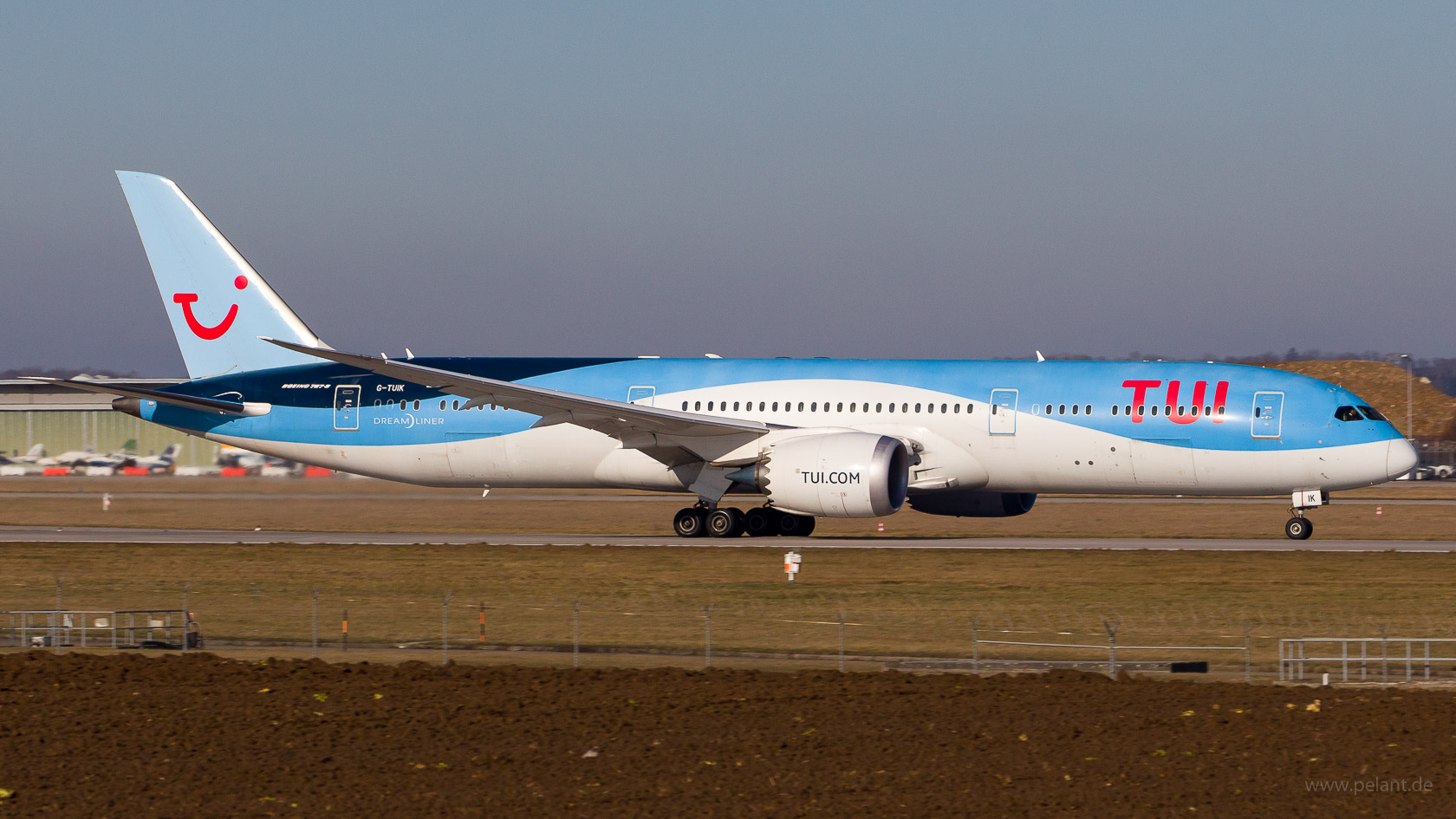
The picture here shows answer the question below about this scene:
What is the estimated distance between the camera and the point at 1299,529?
36156mm

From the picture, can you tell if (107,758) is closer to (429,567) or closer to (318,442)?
(429,567)

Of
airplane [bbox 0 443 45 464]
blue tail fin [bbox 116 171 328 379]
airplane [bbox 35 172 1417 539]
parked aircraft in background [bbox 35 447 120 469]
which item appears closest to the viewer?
airplane [bbox 35 172 1417 539]

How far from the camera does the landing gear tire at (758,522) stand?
3903 cm

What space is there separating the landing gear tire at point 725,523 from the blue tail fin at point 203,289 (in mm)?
13286

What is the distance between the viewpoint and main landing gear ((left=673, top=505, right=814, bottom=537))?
38.6 m

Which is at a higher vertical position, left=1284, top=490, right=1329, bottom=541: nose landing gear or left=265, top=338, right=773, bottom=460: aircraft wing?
left=265, top=338, right=773, bottom=460: aircraft wing

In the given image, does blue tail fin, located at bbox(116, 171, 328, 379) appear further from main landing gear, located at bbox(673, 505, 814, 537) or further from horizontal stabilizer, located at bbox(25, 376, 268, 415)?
main landing gear, located at bbox(673, 505, 814, 537)

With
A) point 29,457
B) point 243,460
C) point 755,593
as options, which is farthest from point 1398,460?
point 29,457

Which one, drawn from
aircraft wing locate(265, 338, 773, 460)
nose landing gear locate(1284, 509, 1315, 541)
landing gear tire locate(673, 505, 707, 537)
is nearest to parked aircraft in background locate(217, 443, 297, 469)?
aircraft wing locate(265, 338, 773, 460)

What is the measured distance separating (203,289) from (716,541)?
1767 centimetres

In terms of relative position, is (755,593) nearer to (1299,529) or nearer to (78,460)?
(1299,529)

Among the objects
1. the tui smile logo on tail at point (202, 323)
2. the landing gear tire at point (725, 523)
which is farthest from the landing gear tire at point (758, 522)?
the tui smile logo on tail at point (202, 323)

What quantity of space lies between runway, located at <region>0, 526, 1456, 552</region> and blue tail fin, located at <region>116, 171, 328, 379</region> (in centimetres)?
537

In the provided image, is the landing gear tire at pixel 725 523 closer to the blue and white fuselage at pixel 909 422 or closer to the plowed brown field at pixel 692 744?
the blue and white fuselage at pixel 909 422
